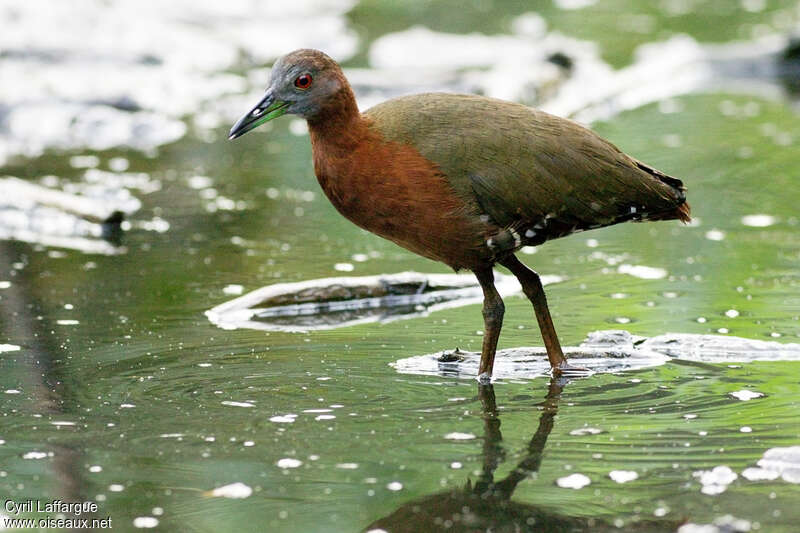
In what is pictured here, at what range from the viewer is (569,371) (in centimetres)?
643

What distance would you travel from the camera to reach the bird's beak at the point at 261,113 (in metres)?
6.33

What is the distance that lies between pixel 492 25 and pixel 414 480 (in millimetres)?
16065

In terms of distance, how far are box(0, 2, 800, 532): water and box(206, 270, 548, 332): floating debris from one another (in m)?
0.16

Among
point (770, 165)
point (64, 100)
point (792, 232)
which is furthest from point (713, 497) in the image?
point (64, 100)

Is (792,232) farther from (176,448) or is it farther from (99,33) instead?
(99,33)

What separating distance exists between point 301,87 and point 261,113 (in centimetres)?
25

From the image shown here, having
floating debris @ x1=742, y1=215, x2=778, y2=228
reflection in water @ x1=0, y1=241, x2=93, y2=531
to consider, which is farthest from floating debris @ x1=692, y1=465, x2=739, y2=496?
floating debris @ x1=742, y1=215, x2=778, y2=228

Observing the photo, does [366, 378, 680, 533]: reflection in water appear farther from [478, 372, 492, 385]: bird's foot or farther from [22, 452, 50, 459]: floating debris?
[22, 452, 50, 459]: floating debris

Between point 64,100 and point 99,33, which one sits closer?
point 64,100

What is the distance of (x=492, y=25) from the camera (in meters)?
20.3

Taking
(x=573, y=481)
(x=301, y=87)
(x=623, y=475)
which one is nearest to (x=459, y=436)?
(x=573, y=481)

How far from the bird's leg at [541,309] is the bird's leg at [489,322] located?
12 cm

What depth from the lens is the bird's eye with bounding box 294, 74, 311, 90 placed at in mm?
6273

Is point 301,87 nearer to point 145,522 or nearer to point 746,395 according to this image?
point 145,522
